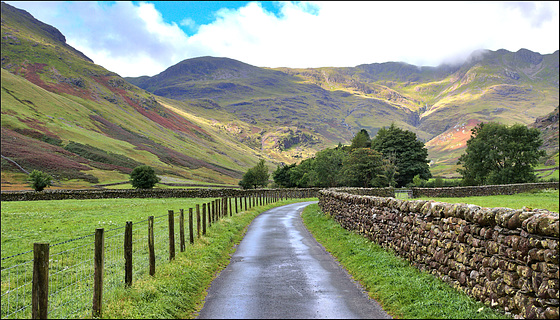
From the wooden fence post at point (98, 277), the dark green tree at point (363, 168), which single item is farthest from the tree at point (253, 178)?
the wooden fence post at point (98, 277)

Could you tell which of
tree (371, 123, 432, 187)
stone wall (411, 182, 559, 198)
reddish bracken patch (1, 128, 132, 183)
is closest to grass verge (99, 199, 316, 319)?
stone wall (411, 182, 559, 198)

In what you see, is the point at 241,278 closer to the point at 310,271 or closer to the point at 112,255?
the point at 310,271

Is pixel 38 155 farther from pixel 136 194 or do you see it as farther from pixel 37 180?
pixel 136 194

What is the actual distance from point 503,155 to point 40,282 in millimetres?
88403

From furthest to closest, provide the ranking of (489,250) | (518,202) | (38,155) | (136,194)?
(38,155) < (136,194) < (518,202) < (489,250)

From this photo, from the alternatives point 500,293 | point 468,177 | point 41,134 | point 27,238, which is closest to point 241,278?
point 500,293

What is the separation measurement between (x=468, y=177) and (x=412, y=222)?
278ft

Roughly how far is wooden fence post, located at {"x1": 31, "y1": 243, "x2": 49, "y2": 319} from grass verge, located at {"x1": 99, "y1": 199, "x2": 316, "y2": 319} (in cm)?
136

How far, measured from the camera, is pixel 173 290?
883 cm

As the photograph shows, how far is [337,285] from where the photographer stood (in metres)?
9.90

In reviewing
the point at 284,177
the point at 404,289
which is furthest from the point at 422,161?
the point at 404,289

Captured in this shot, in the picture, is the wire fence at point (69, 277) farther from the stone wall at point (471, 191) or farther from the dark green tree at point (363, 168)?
the dark green tree at point (363, 168)

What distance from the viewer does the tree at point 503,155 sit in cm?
7631

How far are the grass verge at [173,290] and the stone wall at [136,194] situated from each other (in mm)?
43392
